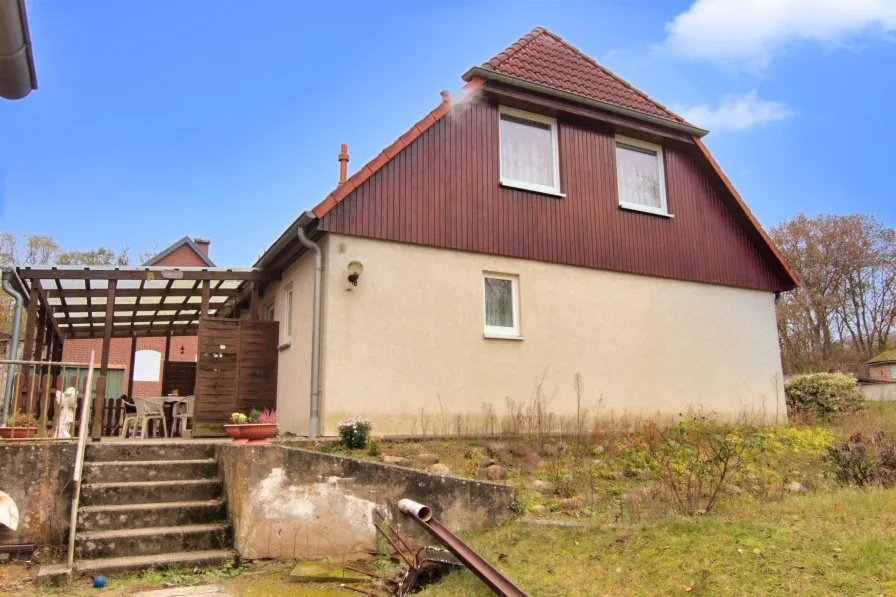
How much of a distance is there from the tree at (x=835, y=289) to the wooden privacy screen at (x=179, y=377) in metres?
28.4

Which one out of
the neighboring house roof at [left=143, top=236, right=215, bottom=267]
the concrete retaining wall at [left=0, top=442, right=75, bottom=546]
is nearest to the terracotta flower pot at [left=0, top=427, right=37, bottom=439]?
the concrete retaining wall at [left=0, top=442, right=75, bottom=546]

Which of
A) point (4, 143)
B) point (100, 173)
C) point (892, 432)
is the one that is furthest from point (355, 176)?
point (100, 173)

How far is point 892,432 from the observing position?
9.19 meters

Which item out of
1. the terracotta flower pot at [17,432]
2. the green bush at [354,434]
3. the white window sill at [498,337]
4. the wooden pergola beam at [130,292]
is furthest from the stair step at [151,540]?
the wooden pergola beam at [130,292]

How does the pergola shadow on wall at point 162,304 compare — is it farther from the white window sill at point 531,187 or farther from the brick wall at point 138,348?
the brick wall at point 138,348

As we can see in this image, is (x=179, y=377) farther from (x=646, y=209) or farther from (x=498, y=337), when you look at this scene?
(x=646, y=209)

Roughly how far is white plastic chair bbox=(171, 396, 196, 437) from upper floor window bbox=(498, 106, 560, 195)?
7036 mm

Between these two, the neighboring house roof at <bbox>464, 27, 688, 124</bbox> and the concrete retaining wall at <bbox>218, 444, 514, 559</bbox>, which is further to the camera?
the neighboring house roof at <bbox>464, 27, 688, 124</bbox>

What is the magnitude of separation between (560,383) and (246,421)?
5.22 metres

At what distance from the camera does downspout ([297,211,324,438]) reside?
30.0 feet

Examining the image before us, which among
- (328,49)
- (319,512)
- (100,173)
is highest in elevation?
(100,173)

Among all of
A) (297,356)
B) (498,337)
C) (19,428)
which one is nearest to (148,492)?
(19,428)

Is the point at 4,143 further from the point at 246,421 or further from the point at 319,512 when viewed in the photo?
the point at 246,421

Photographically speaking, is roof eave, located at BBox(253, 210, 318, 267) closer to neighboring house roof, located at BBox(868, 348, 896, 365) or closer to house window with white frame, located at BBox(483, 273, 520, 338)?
house window with white frame, located at BBox(483, 273, 520, 338)
